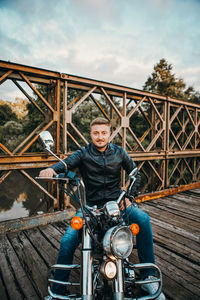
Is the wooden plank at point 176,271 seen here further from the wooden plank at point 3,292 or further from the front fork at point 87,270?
the wooden plank at point 3,292

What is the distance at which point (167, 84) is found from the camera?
22.2 m

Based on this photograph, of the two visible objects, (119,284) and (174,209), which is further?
(174,209)

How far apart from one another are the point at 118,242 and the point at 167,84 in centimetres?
2405

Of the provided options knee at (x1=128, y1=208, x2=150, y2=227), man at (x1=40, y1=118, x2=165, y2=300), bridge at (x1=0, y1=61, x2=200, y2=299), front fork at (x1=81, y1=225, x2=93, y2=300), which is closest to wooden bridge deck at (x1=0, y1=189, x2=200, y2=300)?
bridge at (x1=0, y1=61, x2=200, y2=299)

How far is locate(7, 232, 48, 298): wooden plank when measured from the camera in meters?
2.07

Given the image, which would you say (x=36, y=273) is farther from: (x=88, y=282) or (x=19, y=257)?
(x=88, y=282)

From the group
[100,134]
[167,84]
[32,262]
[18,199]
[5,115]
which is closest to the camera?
[100,134]

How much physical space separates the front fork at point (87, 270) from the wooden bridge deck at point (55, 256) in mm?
1008

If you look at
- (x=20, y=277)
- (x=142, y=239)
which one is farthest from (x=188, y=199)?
(x=20, y=277)

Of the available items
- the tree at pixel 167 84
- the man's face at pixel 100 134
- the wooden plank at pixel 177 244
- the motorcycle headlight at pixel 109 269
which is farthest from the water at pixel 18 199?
the tree at pixel 167 84

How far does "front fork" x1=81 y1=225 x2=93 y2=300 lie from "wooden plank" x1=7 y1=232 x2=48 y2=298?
1000mm

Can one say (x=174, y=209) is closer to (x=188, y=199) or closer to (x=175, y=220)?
(x=175, y=220)

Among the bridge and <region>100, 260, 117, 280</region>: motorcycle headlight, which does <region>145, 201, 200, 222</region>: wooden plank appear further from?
<region>100, 260, 117, 280</region>: motorcycle headlight

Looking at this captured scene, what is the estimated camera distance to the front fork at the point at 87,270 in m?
1.23
